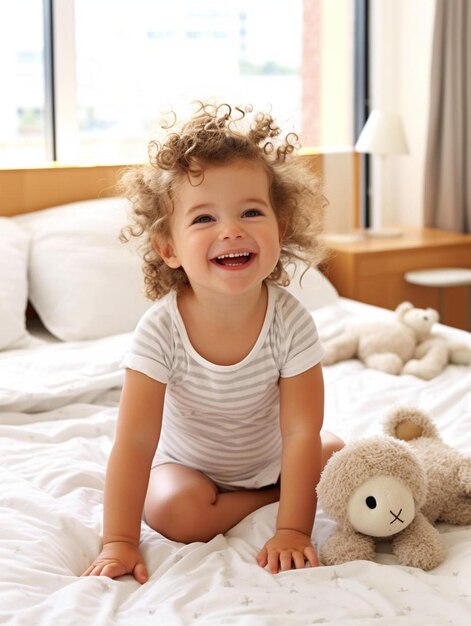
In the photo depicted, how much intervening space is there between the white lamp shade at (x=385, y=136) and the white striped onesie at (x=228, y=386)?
1.81 metres

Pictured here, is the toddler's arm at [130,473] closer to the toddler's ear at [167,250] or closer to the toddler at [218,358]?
the toddler at [218,358]

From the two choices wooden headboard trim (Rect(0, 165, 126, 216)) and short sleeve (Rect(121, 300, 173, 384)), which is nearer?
short sleeve (Rect(121, 300, 173, 384))

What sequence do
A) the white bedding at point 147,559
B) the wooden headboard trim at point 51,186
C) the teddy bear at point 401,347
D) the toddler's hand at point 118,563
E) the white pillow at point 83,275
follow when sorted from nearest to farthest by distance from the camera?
the white bedding at point 147,559, the toddler's hand at point 118,563, the teddy bear at point 401,347, the white pillow at point 83,275, the wooden headboard trim at point 51,186

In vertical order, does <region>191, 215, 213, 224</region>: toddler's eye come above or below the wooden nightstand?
above

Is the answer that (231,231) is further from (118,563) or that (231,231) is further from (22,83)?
(22,83)

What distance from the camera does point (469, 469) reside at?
4.64 feet

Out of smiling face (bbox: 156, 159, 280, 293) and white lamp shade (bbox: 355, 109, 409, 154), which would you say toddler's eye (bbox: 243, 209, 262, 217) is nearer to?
smiling face (bbox: 156, 159, 280, 293)

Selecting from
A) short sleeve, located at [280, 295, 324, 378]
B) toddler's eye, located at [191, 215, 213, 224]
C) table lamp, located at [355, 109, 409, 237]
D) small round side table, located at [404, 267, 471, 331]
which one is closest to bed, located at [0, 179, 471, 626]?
short sleeve, located at [280, 295, 324, 378]

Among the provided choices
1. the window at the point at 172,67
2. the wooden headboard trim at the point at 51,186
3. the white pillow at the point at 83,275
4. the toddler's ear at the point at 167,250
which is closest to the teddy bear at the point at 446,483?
the toddler's ear at the point at 167,250

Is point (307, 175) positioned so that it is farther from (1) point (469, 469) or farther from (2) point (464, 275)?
(2) point (464, 275)

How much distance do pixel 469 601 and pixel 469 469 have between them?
31cm

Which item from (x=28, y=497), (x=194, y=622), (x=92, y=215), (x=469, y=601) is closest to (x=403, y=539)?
(x=469, y=601)

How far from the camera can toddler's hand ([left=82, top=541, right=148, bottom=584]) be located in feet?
4.06

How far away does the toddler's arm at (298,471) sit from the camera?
1.28m
